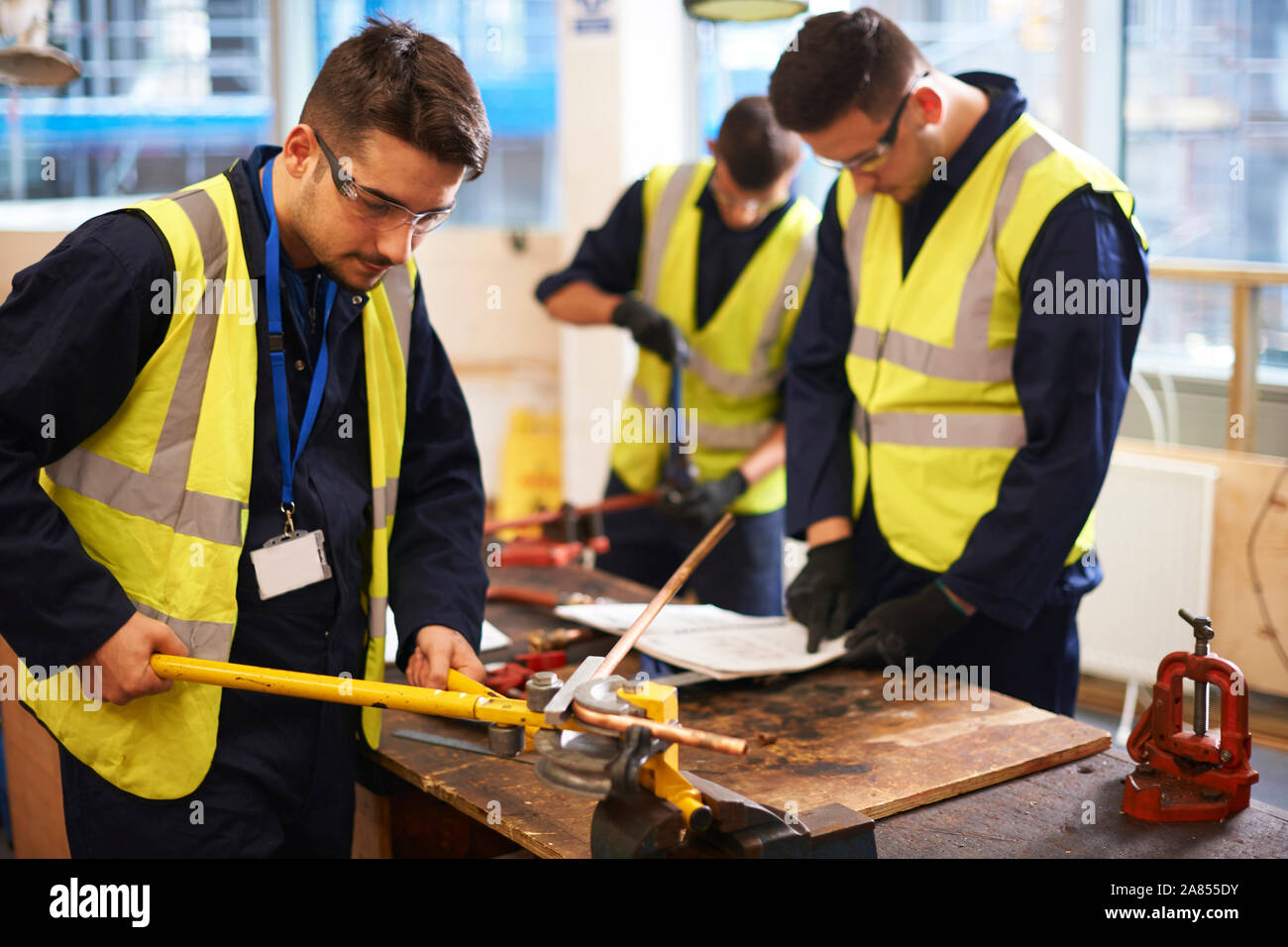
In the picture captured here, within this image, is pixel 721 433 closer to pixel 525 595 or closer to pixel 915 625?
pixel 525 595

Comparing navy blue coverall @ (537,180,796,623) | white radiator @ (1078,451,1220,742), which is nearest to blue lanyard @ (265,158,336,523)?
navy blue coverall @ (537,180,796,623)

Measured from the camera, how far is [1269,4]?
361 cm

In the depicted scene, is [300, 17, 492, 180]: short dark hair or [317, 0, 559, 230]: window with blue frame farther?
[317, 0, 559, 230]: window with blue frame

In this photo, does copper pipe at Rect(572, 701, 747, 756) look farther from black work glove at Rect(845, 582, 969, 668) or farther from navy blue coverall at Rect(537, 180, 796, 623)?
navy blue coverall at Rect(537, 180, 796, 623)

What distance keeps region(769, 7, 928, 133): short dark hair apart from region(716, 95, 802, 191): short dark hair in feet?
2.14

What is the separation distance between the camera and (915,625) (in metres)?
1.96

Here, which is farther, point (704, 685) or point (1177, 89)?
point (1177, 89)

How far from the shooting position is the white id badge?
5.08ft

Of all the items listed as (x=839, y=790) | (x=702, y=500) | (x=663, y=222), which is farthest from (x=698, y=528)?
(x=839, y=790)
